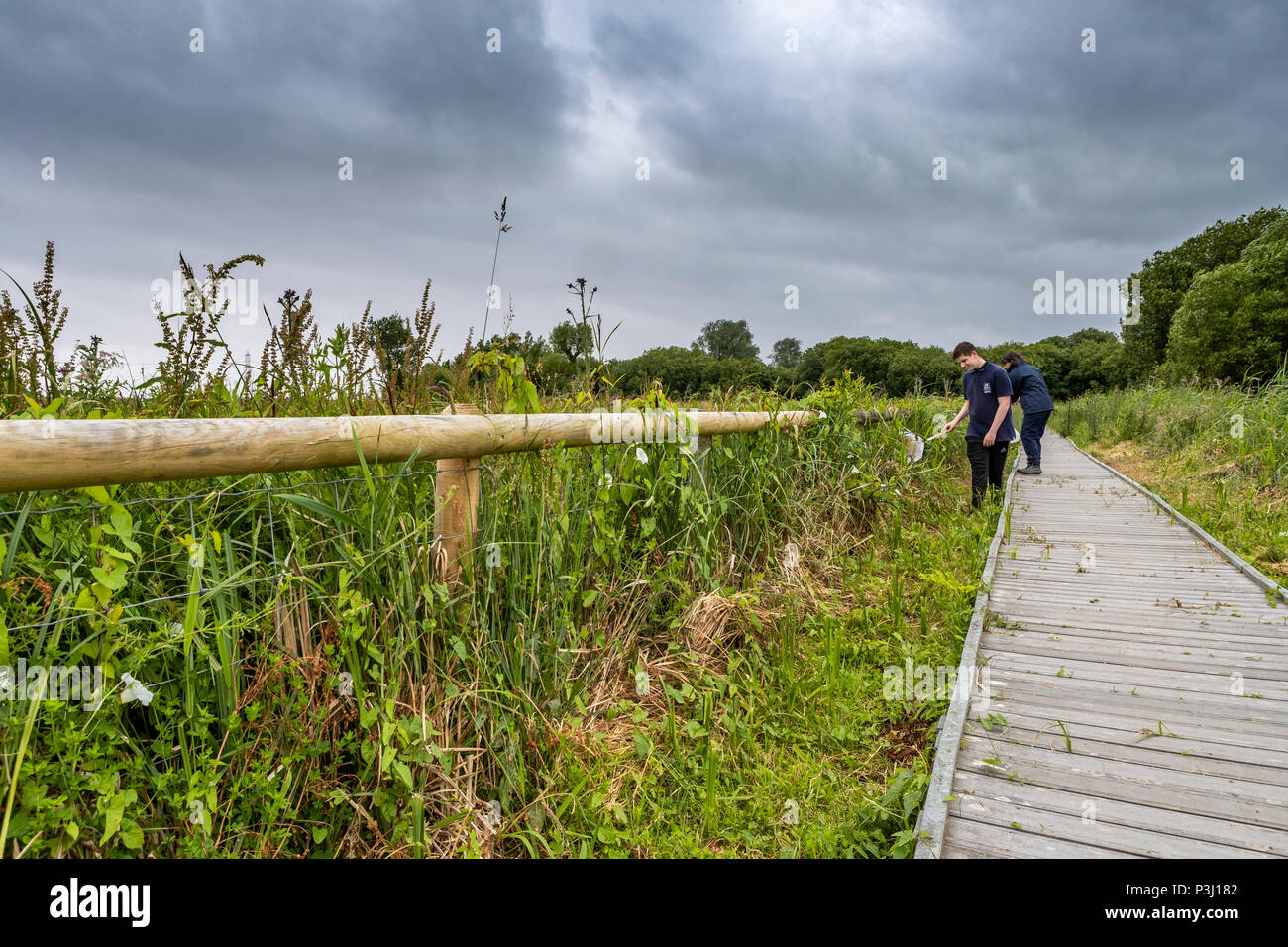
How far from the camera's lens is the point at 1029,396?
9.02m

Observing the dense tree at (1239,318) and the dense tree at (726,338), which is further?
the dense tree at (726,338)

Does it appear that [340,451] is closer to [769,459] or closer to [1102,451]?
[769,459]

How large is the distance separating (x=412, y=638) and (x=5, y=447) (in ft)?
3.23

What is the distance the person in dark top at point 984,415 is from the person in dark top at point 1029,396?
6.45 feet

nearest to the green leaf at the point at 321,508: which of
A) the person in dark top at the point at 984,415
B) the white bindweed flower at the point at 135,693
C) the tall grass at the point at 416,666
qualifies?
the tall grass at the point at 416,666

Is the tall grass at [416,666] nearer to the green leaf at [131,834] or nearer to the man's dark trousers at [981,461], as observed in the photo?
the green leaf at [131,834]

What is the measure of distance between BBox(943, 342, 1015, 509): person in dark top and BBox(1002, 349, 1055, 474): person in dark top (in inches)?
77.4

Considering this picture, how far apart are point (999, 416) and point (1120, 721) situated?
4407 millimetres

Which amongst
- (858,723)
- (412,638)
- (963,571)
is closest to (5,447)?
(412,638)

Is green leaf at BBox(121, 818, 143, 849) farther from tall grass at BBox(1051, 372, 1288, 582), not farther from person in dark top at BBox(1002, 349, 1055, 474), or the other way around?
person in dark top at BBox(1002, 349, 1055, 474)

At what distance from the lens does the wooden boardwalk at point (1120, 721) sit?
1991 mm
